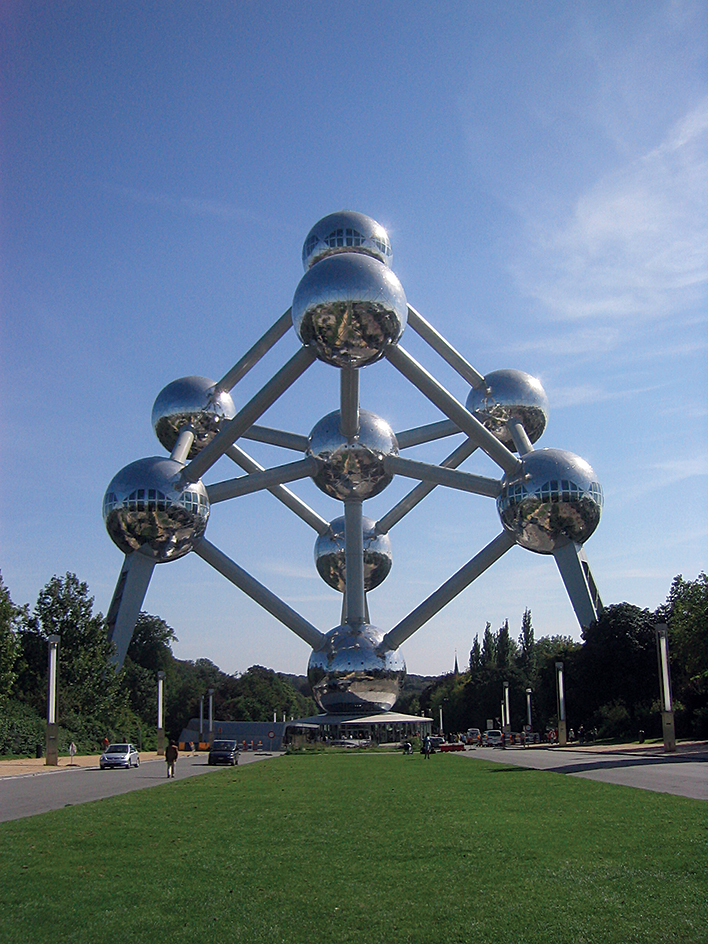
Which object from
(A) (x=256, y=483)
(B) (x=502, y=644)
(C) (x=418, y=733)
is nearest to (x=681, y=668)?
(C) (x=418, y=733)

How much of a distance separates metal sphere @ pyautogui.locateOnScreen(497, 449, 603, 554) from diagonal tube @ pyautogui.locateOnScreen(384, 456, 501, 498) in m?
1.03

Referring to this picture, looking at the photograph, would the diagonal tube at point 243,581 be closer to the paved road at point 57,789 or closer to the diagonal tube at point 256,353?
the diagonal tube at point 256,353

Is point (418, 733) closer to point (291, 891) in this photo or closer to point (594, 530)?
point (594, 530)

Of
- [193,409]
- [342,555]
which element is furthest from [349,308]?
[342,555]

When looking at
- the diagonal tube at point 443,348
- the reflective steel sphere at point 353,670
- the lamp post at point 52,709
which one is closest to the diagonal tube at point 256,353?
the diagonal tube at point 443,348


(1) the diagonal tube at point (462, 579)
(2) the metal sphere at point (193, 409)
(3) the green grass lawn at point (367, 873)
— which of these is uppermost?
(2) the metal sphere at point (193, 409)

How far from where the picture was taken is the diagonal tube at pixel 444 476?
30.7 m

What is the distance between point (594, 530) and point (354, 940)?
1029 inches

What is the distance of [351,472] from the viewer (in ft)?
107

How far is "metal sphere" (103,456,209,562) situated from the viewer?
2909cm

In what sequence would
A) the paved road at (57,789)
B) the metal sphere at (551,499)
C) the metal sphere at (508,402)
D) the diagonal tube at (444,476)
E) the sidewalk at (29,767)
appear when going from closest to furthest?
the paved road at (57,789)
the sidewalk at (29,767)
the metal sphere at (551,499)
the diagonal tube at (444,476)
the metal sphere at (508,402)

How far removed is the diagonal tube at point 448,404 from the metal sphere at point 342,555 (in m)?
9.20

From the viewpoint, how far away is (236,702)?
87188 mm

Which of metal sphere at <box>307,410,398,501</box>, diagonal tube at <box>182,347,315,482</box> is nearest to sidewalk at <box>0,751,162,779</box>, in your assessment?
diagonal tube at <box>182,347,315,482</box>
